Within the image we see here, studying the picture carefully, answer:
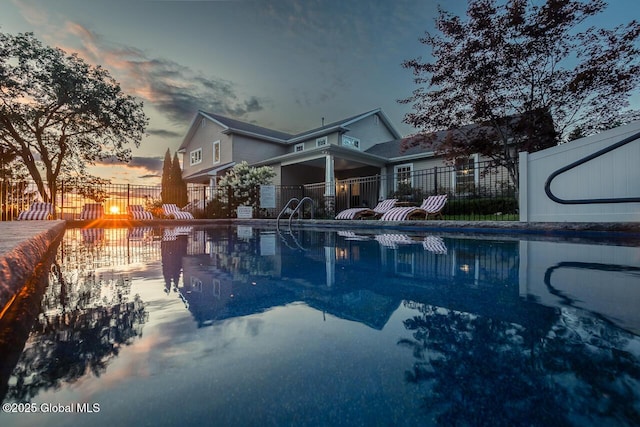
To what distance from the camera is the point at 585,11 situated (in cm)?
866

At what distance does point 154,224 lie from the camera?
43.8ft

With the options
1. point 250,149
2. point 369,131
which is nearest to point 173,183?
point 250,149

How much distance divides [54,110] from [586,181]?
21072 millimetres

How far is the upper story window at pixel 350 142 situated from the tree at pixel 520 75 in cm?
838

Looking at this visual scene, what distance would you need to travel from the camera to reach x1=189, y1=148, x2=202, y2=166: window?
23.2m

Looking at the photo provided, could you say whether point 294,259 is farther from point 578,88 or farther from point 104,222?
point 104,222

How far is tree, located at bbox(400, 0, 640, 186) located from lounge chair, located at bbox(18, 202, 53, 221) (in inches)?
510

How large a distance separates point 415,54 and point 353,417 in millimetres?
12477

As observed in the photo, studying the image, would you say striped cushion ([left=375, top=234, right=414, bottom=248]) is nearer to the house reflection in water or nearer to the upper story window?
the house reflection in water

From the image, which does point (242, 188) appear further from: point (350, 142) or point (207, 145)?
point (207, 145)

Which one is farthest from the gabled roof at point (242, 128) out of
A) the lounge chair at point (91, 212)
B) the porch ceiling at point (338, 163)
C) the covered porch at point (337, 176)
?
the lounge chair at point (91, 212)

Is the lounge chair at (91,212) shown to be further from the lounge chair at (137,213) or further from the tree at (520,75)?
the tree at (520,75)

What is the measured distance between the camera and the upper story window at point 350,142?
62.6ft

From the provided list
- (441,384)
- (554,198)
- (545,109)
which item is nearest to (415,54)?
(545,109)
